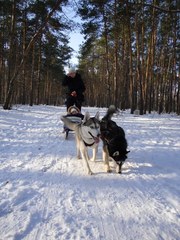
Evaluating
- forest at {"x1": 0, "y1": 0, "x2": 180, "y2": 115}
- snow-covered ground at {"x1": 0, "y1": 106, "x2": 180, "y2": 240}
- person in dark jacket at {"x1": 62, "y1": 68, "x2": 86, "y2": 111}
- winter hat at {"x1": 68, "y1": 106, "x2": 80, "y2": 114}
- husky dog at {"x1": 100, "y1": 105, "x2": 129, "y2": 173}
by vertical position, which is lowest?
snow-covered ground at {"x1": 0, "y1": 106, "x2": 180, "y2": 240}

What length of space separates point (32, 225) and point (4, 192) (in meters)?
1.16

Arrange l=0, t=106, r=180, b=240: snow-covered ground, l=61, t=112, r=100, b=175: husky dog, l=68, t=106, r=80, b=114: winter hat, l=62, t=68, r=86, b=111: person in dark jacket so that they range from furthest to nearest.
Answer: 1. l=62, t=68, r=86, b=111: person in dark jacket
2. l=68, t=106, r=80, b=114: winter hat
3. l=61, t=112, r=100, b=175: husky dog
4. l=0, t=106, r=180, b=240: snow-covered ground

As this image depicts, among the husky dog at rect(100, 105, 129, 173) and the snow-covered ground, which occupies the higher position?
the husky dog at rect(100, 105, 129, 173)

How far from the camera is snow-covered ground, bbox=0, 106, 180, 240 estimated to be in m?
3.29

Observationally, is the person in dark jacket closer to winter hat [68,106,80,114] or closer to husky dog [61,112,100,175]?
winter hat [68,106,80,114]

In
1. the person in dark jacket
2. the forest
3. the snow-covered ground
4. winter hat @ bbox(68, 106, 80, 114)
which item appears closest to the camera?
the snow-covered ground

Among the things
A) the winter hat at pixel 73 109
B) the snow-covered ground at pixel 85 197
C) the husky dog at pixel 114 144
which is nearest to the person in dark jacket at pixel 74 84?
the winter hat at pixel 73 109

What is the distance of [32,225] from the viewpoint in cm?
336

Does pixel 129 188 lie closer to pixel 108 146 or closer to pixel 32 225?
pixel 108 146

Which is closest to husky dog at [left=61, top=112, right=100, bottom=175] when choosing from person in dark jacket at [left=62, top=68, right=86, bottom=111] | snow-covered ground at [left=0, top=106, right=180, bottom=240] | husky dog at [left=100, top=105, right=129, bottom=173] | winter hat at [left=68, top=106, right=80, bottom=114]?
husky dog at [left=100, top=105, right=129, bottom=173]

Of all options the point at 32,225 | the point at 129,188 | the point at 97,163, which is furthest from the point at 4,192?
the point at 97,163

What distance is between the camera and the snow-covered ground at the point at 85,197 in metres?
3.29

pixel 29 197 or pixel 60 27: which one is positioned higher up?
pixel 60 27

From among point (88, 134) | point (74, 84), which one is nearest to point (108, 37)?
point (74, 84)
